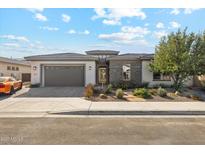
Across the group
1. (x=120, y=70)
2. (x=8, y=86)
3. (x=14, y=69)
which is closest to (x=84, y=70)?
(x=120, y=70)

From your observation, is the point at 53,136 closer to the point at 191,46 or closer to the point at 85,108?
the point at 85,108

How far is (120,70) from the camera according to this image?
2370 cm

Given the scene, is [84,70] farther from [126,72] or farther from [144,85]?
[144,85]

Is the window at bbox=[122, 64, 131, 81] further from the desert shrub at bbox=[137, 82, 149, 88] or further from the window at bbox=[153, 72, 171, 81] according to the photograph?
the window at bbox=[153, 72, 171, 81]

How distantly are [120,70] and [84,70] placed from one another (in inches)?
140

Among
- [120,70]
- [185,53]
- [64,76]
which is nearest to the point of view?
[185,53]

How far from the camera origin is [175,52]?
16.5 metres

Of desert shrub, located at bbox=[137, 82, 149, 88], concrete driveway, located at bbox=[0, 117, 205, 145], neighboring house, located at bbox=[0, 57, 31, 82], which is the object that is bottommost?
concrete driveway, located at bbox=[0, 117, 205, 145]

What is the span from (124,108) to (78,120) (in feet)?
10.2

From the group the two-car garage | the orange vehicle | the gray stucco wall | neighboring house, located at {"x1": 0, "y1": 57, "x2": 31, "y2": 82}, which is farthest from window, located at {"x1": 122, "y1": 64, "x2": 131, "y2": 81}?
neighboring house, located at {"x1": 0, "y1": 57, "x2": 31, "y2": 82}

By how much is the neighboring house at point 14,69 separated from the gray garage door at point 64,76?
6.96m

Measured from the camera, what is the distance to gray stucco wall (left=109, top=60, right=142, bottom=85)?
23.4 metres

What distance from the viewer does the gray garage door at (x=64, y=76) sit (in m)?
24.4

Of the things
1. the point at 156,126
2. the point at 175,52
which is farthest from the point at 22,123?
the point at 175,52
